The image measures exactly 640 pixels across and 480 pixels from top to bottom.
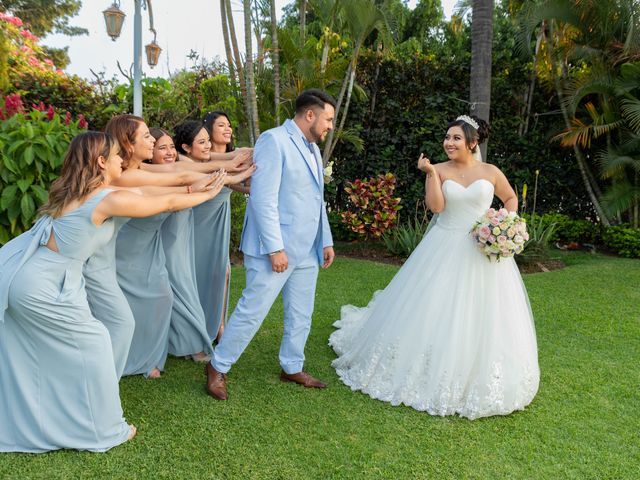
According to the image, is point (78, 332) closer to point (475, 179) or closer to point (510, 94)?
point (475, 179)

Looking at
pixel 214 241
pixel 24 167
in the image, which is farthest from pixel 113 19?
pixel 214 241

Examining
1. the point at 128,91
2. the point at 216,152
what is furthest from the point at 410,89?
the point at 216,152

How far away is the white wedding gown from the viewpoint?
12.1 feet

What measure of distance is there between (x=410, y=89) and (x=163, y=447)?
9.05 meters

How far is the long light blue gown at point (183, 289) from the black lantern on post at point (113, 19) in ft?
18.3

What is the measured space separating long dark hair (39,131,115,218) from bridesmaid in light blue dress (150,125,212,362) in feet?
3.53

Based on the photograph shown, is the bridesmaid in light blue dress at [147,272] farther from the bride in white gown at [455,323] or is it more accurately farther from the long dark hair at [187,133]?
the bride in white gown at [455,323]

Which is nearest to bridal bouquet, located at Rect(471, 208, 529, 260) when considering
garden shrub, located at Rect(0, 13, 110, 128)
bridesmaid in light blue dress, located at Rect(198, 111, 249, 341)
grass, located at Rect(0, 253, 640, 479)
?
grass, located at Rect(0, 253, 640, 479)

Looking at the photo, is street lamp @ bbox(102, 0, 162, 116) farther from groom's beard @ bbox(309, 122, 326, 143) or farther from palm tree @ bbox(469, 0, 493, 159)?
palm tree @ bbox(469, 0, 493, 159)

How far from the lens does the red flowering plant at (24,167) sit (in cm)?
510

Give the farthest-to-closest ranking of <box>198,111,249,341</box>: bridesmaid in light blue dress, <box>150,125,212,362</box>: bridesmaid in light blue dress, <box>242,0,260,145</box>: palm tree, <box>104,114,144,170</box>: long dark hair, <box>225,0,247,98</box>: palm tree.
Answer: <box>225,0,247,98</box>: palm tree → <box>242,0,260,145</box>: palm tree → <box>198,111,249,341</box>: bridesmaid in light blue dress → <box>150,125,212,362</box>: bridesmaid in light blue dress → <box>104,114,144,170</box>: long dark hair

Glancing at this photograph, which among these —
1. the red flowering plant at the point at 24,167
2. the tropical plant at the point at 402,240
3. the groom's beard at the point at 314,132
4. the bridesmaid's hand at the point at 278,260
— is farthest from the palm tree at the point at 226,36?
the bridesmaid's hand at the point at 278,260

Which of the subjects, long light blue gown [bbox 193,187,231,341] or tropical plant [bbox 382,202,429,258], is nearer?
long light blue gown [bbox 193,187,231,341]

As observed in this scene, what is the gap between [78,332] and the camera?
297 cm
